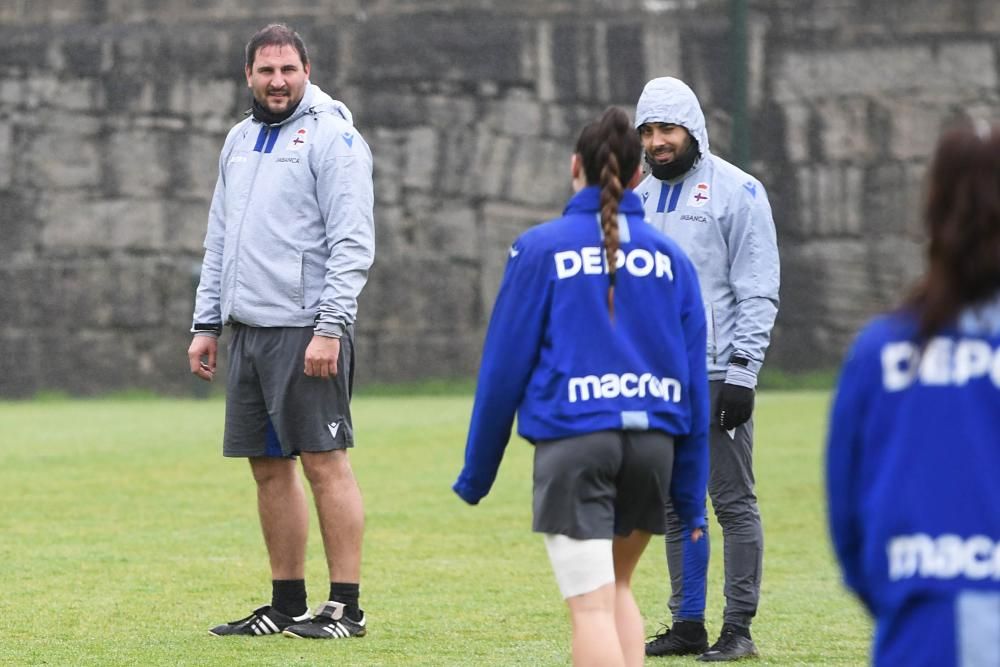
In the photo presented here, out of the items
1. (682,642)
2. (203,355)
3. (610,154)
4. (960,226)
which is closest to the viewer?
(960,226)

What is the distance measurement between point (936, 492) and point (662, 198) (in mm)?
3546

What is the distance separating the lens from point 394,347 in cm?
1986

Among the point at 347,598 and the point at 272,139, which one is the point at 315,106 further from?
the point at 347,598

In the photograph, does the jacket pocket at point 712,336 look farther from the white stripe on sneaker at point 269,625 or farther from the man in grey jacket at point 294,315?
the white stripe on sneaker at point 269,625

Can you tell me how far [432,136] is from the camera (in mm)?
19953

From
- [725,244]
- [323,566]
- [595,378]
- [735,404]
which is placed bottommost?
[323,566]

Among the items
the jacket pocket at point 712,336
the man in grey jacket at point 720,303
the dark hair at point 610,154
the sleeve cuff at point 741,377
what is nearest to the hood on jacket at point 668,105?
the man in grey jacket at point 720,303

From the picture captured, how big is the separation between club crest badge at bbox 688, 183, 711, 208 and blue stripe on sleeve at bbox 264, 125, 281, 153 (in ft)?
4.75

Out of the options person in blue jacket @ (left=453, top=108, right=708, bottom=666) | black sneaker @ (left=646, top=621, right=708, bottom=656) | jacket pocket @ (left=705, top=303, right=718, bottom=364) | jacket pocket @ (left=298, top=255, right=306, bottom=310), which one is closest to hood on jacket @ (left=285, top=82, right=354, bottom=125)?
jacket pocket @ (left=298, top=255, right=306, bottom=310)

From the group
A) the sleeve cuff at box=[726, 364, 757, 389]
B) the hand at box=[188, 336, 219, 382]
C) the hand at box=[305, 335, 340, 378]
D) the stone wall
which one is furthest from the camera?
the stone wall

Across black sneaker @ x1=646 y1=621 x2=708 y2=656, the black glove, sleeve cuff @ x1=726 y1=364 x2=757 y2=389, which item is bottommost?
black sneaker @ x1=646 y1=621 x2=708 y2=656

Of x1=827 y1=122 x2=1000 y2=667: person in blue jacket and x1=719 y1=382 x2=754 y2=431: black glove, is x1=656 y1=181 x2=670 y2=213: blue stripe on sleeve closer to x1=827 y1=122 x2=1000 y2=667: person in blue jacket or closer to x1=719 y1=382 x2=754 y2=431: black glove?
x1=719 y1=382 x2=754 y2=431: black glove

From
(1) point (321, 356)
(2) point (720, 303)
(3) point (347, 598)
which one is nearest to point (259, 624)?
(3) point (347, 598)

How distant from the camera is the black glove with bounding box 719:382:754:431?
6035 mm
